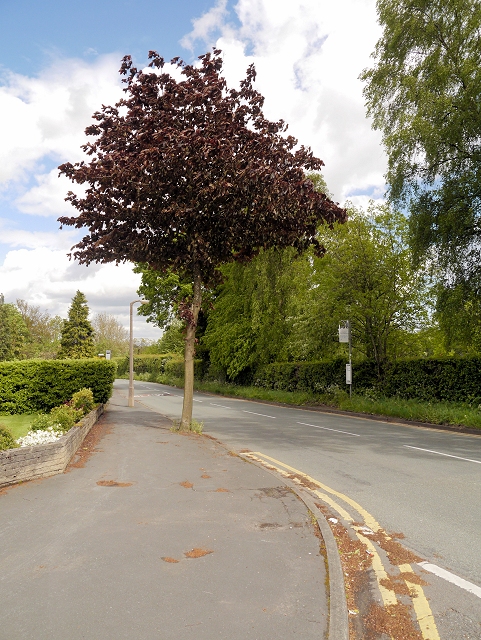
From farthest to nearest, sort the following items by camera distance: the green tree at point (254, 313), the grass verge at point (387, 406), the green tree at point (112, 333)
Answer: the green tree at point (112, 333), the green tree at point (254, 313), the grass verge at point (387, 406)

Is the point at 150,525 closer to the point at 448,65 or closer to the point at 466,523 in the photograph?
the point at 466,523

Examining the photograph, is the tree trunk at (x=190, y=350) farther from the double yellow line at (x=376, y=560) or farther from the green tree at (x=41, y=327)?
the green tree at (x=41, y=327)

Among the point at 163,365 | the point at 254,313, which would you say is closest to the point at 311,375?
the point at 254,313

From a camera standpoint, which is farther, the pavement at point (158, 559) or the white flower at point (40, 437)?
the white flower at point (40, 437)

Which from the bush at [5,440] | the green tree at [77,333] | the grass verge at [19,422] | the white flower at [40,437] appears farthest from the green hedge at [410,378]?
the green tree at [77,333]

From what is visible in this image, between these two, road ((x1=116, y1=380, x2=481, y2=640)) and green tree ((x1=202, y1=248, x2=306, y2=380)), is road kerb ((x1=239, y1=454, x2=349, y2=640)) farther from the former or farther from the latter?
green tree ((x1=202, y1=248, x2=306, y2=380))

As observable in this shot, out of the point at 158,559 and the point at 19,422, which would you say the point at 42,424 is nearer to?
the point at 19,422

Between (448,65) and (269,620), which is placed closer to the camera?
(269,620)

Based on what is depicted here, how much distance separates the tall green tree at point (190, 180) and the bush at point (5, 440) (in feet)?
18.8

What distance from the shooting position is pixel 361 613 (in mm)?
3867

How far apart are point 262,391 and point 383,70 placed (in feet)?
64.9

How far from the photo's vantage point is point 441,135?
54.6ft

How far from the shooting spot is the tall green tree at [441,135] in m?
16.5

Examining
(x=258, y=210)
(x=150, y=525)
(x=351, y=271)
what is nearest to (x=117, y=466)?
(x=150, y=525)
